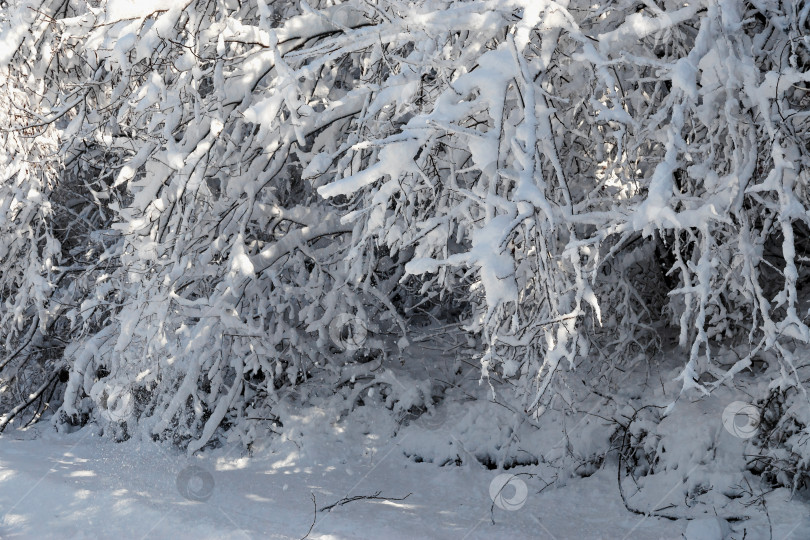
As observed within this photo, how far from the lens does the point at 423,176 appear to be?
9.41 feet

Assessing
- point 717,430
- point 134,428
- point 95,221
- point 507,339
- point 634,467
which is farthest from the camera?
point 95,221

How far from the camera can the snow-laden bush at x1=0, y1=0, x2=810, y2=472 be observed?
287 cm

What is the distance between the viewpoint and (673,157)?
9.06 feet

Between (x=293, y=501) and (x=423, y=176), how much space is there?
3.10 metres

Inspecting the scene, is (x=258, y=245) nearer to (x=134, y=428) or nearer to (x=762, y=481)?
(x=134, y=428)

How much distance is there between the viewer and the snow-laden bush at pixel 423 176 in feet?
9.41

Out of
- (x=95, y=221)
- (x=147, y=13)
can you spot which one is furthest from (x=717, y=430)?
(x=95, y=221)

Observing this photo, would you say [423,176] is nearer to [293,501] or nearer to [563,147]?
[563,147]

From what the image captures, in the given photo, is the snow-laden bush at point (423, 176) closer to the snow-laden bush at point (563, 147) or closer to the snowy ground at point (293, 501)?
the snow-laden bush at point (563, 147)

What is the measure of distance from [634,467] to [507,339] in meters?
2.51

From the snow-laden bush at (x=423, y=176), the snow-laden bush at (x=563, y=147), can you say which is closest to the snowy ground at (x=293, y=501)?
the snow-laden bush at (x=423, y=176)

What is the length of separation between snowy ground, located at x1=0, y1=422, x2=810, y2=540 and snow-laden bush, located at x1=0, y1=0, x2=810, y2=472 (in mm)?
557

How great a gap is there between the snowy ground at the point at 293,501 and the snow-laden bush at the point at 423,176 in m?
0.56

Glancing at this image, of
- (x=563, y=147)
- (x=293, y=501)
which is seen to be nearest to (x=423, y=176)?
(x=563, y=147)
